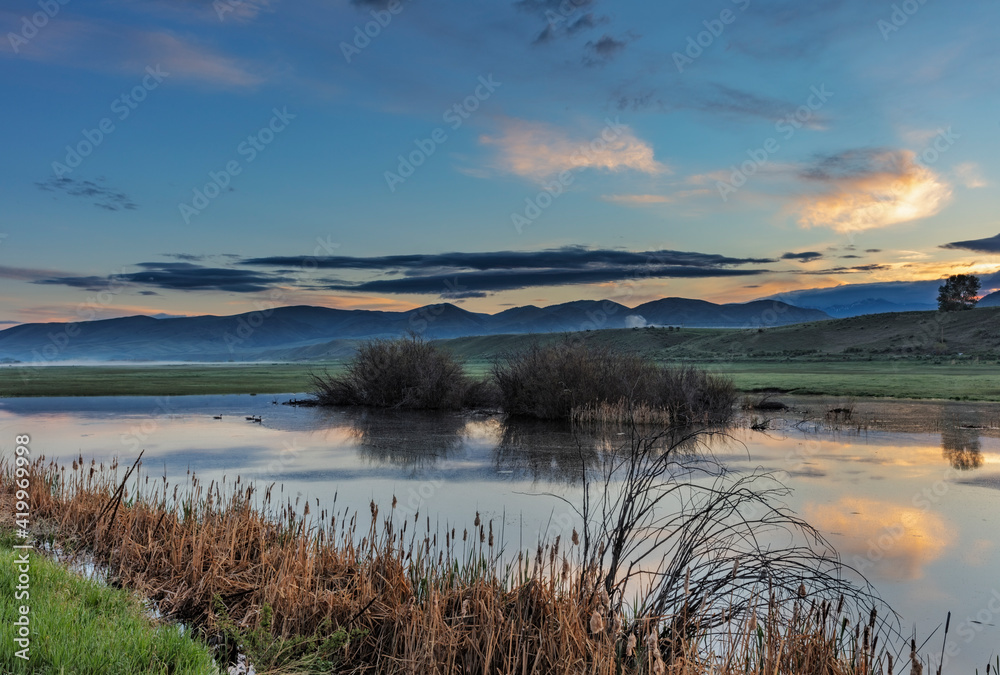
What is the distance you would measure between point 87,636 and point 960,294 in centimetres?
13253

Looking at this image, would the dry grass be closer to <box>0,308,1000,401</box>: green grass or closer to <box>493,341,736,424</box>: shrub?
<box>493,341,736,424</box>: shrub

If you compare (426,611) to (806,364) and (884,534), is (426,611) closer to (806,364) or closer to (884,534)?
(884,534)

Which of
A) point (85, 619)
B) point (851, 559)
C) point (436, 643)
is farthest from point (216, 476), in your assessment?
point (851, 559)

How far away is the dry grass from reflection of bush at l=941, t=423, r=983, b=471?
1085cm

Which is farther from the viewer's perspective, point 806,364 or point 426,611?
point 806,364

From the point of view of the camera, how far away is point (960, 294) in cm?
11081

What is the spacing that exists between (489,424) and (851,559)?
56.1ft

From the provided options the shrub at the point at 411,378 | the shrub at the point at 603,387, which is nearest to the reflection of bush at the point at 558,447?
the shrub at the point at 603,387

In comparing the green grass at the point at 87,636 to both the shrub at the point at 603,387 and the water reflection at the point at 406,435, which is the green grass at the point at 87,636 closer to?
the water reflection at the point at 406,435

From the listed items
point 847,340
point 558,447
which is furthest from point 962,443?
point 847,340

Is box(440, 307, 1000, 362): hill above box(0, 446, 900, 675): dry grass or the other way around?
above

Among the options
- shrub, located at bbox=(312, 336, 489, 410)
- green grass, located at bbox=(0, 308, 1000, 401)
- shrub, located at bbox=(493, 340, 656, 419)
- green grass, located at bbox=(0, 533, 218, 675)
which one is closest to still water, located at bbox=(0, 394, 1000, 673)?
shrub, located at bbox=(493, 340, 656, 419)

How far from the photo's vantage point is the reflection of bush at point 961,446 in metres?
14.9

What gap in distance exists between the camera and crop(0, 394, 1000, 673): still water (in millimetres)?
7891
